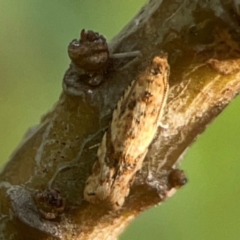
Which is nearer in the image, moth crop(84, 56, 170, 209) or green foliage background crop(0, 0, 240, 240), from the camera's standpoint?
moth crop(84, 56, 170, 209)

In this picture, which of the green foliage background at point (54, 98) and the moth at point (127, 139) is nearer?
the moth at point (127, 139)

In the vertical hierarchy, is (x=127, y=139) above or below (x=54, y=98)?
below

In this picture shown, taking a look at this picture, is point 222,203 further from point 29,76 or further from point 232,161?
point 29,76

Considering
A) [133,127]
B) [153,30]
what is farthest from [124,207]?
[153,30]

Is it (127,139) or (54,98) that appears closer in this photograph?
(127,139)
